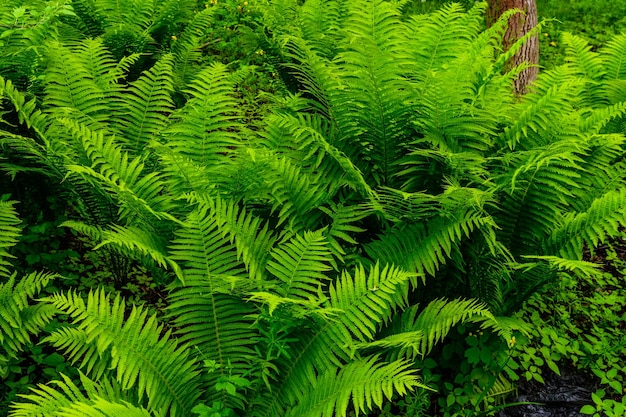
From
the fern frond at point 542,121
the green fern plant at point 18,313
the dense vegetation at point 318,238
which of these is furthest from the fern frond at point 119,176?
the fern frond at point 542,121

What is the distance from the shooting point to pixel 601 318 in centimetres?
329

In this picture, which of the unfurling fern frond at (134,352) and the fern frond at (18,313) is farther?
the fern frond at (18,313)

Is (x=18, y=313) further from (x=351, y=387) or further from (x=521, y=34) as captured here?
(x=521, y=34)

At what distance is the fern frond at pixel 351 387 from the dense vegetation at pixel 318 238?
11 mm

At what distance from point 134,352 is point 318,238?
83 cm

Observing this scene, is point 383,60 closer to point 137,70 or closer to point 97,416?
point 97,416

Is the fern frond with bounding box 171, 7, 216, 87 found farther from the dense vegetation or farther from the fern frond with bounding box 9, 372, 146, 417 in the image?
the fern frond with bounding box 9, 372, 146, 417

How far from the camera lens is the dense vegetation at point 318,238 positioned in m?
2.24

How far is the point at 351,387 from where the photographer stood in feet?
6.66

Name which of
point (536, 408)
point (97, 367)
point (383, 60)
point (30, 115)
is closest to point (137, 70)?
point (30, 115)

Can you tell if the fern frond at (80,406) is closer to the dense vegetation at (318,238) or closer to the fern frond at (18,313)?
the dense vegetation at (318,238)

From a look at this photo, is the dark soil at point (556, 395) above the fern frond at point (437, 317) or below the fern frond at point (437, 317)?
below

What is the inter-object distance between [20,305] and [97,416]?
0.73 metres

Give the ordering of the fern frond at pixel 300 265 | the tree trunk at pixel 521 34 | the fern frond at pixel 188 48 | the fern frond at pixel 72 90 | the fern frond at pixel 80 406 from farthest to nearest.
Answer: the tree trunk at pixel 521 34 → the fern frond at pixel 188 48 → the fern frond at pixel 72 90 → the fern frond at pixel 300 265 → the fern frond at pixel 80 406
